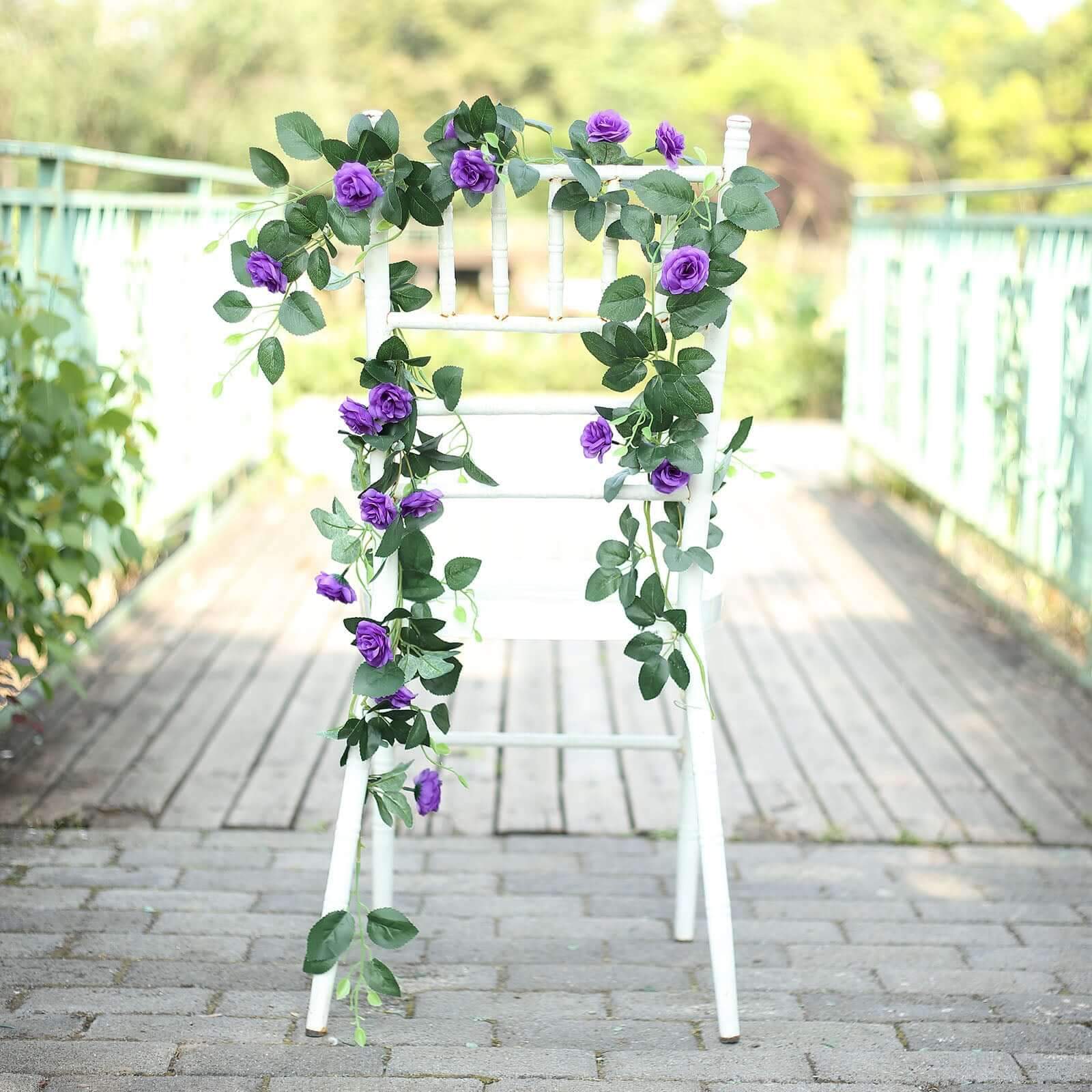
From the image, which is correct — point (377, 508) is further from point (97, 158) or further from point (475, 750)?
point (97, 158)

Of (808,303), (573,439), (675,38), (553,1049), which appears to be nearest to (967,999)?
(553,1049)

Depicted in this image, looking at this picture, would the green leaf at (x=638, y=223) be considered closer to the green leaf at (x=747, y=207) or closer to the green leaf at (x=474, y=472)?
the green leaf at (x=747, y=207)

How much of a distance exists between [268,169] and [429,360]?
0.91ft

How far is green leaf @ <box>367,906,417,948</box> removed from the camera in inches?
62.2

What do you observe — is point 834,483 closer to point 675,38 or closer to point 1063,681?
point 1063,681

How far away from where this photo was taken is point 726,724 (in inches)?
116

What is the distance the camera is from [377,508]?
5.12ft

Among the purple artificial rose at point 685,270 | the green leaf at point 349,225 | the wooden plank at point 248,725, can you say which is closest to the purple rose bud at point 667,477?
the purple artificial rose at point 685,270

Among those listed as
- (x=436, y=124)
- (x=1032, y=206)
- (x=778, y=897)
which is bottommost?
(x=778, y=897)

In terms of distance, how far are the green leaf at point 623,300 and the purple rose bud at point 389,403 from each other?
0.79 ft

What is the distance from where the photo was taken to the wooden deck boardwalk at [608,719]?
8.02ft

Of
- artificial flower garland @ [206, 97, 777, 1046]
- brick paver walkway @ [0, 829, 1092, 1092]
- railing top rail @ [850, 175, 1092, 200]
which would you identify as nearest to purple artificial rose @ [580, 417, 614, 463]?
artificial flower garland @ [206, 97, 777, 1046]

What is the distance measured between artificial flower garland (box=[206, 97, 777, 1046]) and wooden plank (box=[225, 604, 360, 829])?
0.81 m

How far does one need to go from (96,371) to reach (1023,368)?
2320 millimetres
